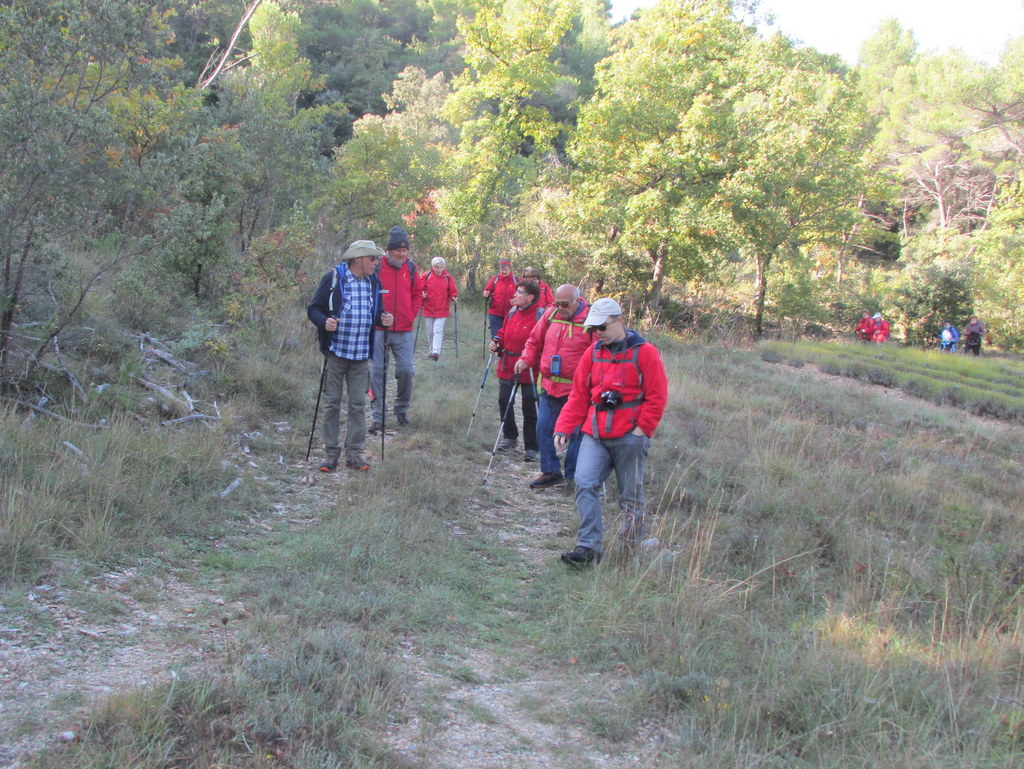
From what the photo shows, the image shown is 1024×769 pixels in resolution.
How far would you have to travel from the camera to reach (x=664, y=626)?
4.43m

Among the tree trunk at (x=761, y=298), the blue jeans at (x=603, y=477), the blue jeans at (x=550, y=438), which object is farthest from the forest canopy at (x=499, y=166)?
the blue jeans at (x=603, y=477)

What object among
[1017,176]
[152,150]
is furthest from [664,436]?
[1017,176]

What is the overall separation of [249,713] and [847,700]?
270cm

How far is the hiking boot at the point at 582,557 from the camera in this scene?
5.41 metres

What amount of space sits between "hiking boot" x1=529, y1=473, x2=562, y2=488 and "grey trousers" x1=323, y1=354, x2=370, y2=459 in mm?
1728

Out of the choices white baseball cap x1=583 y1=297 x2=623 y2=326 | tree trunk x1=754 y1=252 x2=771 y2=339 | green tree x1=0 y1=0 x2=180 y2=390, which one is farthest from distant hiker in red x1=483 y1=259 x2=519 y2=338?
tree trunk x1=754 y1=252 x2=771 y2=339

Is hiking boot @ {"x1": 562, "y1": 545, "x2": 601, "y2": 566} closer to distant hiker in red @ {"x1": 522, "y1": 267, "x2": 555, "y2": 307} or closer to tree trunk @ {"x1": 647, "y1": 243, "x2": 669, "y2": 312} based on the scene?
distant hiker in red @ {"x1": 522, "y1": 267, "x2": 555, "y2": 307}

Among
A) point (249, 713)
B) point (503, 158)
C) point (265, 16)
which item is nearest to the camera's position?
point (249, 713)

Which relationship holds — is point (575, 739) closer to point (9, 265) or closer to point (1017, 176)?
point (9, 265)

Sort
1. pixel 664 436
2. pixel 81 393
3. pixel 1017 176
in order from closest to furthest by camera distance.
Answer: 1. pixel 81 393
2. pixel 664 436
3. pixel 1017 176

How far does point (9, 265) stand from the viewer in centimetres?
625

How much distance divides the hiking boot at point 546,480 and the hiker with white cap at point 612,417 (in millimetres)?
2062

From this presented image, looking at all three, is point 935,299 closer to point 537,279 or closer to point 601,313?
point 537,279

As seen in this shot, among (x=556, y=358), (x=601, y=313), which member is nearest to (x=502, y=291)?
(x=556, y=358)
